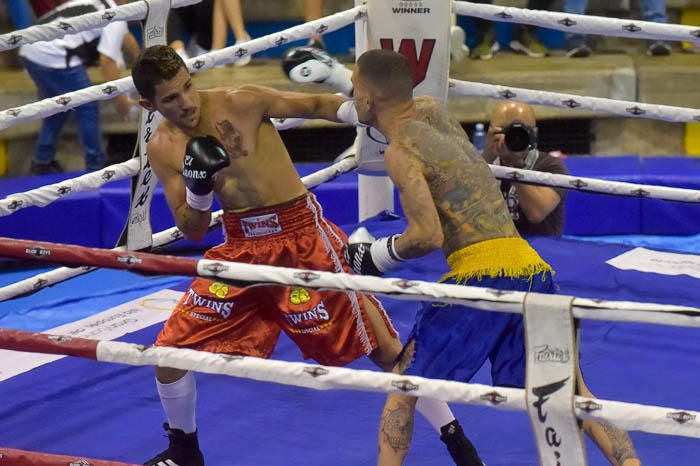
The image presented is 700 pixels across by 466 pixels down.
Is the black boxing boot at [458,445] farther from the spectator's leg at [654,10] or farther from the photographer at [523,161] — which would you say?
the spectator's leg at [654,10]

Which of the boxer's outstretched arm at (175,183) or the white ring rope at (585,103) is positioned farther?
the white ring rope at (585,103)

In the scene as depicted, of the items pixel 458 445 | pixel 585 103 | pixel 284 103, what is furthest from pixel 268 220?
pixel 585 103

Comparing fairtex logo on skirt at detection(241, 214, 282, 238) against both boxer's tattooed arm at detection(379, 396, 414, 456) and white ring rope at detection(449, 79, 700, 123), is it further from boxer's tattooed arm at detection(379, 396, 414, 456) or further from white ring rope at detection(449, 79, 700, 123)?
white ring rope at detection(449, 79, 700, 123)

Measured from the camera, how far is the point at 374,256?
2.63 meters

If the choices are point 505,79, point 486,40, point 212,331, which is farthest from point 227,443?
point 486,40

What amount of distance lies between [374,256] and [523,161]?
1636 millimetres

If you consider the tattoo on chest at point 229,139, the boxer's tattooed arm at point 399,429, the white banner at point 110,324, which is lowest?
the white banner at point 110,324

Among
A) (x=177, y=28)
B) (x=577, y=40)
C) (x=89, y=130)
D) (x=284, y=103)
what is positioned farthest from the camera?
(x=577, y=40)

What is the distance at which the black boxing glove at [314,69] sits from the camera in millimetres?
3346

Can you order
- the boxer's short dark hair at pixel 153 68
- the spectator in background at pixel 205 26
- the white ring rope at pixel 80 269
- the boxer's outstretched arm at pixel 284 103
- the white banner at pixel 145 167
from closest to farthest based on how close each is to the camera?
the boxer's short dark hair at pixel 153 68, the boxer's outstretched arm at pixel 284 103, the white ring rope at pixel 80 269, the white banner at pixel 145 167, the spectator in background at pixel 205 26

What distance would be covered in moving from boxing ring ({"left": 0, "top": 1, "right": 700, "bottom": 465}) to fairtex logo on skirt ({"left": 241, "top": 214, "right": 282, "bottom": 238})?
1.25 ft

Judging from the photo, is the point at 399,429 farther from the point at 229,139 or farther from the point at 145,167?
the point at 145,167

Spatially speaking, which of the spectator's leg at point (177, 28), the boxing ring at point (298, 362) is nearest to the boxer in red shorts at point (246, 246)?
the boxing ring at point (298, 362)

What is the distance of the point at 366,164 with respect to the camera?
13.9 feet
